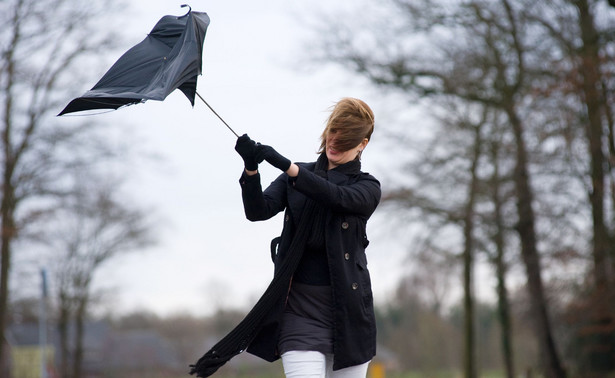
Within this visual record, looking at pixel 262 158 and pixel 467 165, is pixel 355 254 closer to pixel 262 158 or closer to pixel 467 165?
pixel 262 158

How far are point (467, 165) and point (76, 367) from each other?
960 inches

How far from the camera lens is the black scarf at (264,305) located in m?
3.62

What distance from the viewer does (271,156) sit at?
11.3ft

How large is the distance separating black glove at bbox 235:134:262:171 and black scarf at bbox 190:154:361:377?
0.38 meters

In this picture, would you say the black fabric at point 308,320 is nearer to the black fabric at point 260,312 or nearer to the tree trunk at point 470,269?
the black fabric at point 260,312

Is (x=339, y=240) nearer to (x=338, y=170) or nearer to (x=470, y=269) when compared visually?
(x=338, y=170)

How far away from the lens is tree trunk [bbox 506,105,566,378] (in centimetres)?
1867

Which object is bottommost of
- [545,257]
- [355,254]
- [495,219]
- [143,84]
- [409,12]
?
[355,254]

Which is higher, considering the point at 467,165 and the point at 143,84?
the point at 467,165

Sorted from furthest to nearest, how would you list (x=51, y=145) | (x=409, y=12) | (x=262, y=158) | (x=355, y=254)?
(x=51, y=145)
(x=409, y=12)
(x=355, y=254)
(x=262, y=158)

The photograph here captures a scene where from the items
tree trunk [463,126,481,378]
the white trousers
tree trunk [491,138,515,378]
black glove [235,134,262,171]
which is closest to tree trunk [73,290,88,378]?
tree trunk [463,126,481,378]

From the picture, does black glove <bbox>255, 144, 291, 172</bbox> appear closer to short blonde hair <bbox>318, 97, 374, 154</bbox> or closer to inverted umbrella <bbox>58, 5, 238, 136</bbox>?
inverted umbrella <bbox>58, 5, 238, 136</bbox>

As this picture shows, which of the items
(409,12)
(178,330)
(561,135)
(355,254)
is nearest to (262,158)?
(355,254)

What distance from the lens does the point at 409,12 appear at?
19.6m
